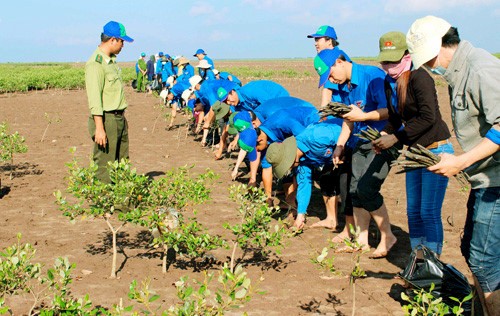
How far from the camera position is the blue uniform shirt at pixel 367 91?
15.0 ft

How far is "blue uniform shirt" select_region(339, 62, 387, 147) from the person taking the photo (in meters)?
4.58

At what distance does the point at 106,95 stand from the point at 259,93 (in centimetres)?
238

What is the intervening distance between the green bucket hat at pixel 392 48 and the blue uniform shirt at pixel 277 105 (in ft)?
7.16

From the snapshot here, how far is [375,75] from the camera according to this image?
4656mm

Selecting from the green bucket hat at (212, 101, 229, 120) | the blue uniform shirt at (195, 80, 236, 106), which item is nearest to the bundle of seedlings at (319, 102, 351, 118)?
the green bucket hat at (212, 101, 229, 120)

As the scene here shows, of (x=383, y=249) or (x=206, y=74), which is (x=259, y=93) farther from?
(x=206, y=74)

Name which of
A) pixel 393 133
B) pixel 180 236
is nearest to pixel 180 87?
pixel 180 236

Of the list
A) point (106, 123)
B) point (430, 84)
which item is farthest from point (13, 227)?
point (430, 84)

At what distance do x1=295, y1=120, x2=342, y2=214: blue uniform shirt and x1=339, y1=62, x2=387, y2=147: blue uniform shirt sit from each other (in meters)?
0.47

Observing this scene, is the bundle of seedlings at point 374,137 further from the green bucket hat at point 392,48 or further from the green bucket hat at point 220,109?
the green bucket hat at point 220,109

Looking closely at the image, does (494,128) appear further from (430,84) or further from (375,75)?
(375,75)

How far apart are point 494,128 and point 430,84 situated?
46.3 inches

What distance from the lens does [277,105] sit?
21.1 feet

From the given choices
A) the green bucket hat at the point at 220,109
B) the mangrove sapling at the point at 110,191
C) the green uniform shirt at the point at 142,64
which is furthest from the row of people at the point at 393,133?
the green uniform shirt at the point at 142,64
